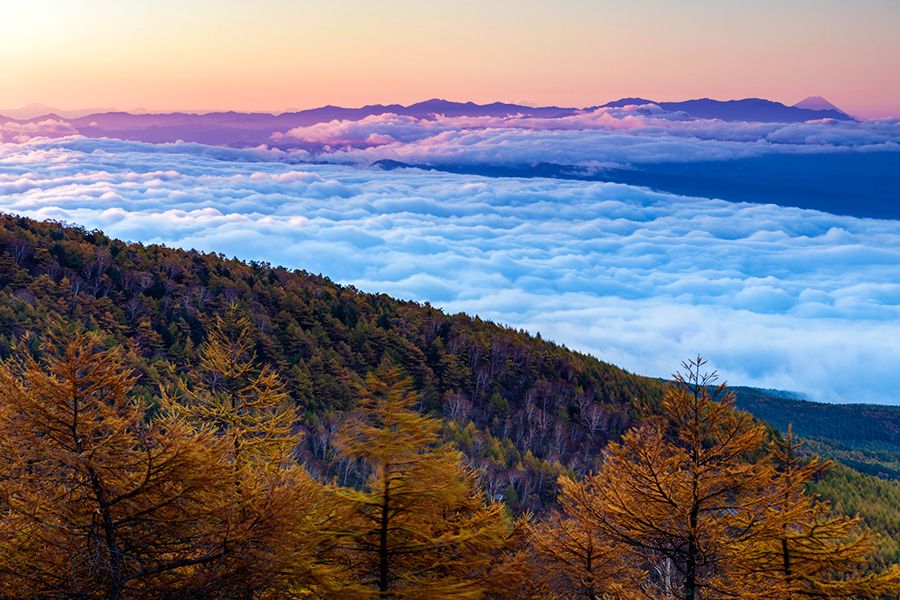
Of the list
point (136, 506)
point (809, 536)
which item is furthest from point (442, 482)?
point (809, 536)

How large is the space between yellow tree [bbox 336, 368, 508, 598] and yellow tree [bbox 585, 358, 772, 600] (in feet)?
7.79

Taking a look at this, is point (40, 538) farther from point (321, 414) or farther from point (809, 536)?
point (321, 414)

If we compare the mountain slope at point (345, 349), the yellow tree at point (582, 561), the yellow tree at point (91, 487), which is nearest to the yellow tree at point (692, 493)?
the yellow tree at point (582, 561)

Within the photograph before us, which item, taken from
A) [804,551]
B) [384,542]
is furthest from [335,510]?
[804,551]

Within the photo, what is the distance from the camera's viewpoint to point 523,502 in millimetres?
46062

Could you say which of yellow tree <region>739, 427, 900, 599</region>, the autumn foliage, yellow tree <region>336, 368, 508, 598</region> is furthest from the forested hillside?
yellow tree <region>336, 368, 508, 598</region>

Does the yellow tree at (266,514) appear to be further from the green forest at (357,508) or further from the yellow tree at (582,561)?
the yellow tree at (582,561)

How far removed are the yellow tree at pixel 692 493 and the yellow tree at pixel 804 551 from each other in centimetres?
33

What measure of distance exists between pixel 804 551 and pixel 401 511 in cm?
695

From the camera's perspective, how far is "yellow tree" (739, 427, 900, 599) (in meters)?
11.3

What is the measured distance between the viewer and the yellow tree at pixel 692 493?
1175 centimetres

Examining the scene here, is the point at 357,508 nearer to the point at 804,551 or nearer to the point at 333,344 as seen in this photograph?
the point at 804,551

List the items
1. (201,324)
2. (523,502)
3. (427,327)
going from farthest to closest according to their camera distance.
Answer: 1. (427,327)
2. (201,324)
3. (523,502)

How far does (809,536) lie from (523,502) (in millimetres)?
35487
